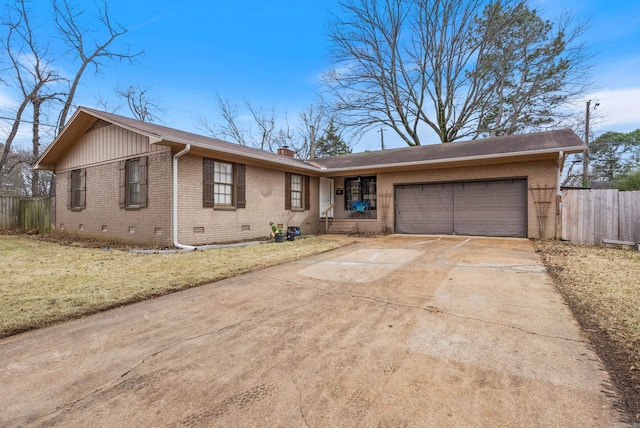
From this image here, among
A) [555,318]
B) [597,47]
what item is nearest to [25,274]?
[555,318]

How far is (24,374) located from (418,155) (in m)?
11.9

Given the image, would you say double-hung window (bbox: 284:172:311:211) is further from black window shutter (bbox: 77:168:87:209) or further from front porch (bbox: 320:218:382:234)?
black window shutter (bbox: 77:168:87:209)

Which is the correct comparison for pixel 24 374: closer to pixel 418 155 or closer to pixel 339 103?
pixel 418 155

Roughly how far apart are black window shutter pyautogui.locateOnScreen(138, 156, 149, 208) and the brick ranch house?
0.03 meters

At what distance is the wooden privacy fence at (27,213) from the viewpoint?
1284cm

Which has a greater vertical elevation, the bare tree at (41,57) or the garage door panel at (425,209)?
the bare tree at (41,57)

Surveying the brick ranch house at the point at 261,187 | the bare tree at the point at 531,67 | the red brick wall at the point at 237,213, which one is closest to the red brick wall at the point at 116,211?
the brick ranch house at the point at 261,187

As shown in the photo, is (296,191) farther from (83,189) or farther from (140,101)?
(140,101)

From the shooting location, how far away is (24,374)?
2.11 metres

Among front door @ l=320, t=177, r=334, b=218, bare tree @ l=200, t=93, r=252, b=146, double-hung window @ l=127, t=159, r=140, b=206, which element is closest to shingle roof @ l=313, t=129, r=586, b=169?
front door @ l=320, t=177, r=334, b=218

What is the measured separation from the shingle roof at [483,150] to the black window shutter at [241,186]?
4458mm

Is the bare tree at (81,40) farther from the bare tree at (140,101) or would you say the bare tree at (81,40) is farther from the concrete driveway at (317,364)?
the concrete driveway at (317,364)

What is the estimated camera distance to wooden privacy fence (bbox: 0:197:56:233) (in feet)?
42.1

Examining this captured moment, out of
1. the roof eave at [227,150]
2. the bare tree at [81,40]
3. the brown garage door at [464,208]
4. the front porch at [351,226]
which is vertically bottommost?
the front porch at [351,226]
